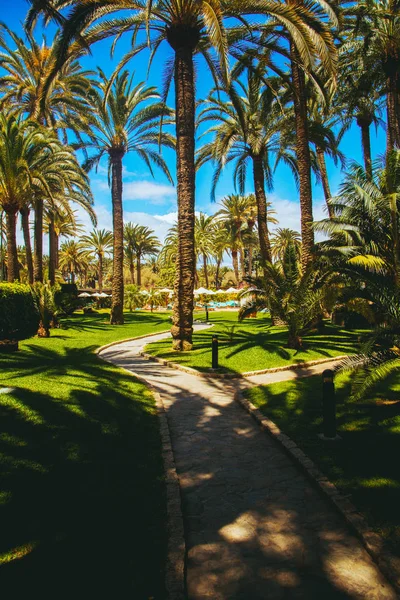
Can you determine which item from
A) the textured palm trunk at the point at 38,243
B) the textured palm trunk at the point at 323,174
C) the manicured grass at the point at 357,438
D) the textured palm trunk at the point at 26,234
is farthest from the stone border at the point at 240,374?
the textured palm trunk at the point at 26,234

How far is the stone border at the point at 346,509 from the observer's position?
281 centimetres

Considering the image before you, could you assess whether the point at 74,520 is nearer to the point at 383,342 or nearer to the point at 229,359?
the point at 383,342

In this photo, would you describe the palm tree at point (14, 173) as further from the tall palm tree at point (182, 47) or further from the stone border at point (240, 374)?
the stone border at point (240, 374)

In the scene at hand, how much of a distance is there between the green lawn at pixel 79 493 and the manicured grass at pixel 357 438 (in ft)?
6.43

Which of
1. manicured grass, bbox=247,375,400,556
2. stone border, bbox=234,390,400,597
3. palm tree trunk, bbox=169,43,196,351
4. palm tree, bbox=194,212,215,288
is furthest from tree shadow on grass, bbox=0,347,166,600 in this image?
palm tree, bbox=194,212,215,288

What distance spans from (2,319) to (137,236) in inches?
1629

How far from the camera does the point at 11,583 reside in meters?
2.68

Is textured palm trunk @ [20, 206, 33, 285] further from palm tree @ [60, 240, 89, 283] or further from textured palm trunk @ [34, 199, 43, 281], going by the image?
palm tree @ [60, 240, 89, 283]

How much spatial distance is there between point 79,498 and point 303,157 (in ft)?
48.9

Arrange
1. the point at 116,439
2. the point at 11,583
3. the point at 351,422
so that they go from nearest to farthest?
the point at 11,583, the point at 116,439, the point at 351,422

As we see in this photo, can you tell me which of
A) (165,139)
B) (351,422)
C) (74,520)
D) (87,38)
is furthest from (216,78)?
(74,520)

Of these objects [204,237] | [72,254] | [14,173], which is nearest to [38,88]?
[14,173]

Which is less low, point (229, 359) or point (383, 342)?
point (383, 342)

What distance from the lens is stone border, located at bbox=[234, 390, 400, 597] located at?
2.81 metres
